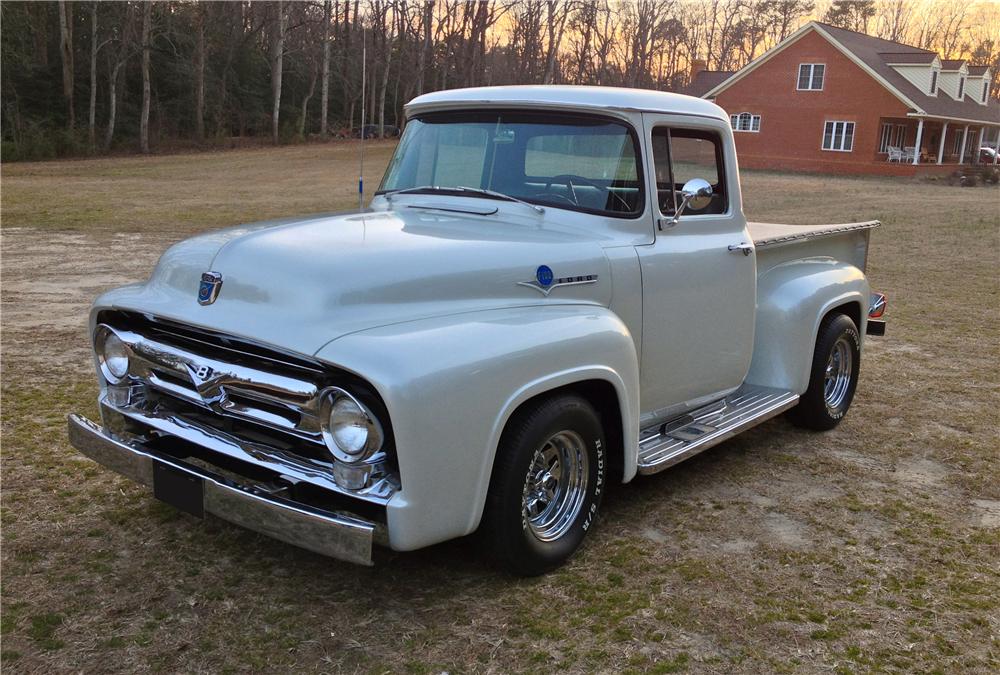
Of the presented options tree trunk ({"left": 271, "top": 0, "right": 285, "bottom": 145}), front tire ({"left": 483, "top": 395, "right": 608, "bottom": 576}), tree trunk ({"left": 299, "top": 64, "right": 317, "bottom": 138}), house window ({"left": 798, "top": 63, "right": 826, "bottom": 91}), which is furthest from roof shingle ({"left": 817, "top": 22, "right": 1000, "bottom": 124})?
front tire ({"left": 483, "top": 395, "right": 608, "bottom": 576})

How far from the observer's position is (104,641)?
316 cm

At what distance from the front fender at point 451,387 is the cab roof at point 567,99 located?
1288 mm

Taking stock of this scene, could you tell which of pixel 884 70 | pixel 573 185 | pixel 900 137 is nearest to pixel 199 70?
pixel 884 70

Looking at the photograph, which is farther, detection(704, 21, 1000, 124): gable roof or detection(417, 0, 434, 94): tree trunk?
detection(417, 0, 434, 94): tree trunk

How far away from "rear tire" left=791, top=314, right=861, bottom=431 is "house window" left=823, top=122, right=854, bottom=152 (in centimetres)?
3935

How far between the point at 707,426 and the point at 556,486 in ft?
4.05

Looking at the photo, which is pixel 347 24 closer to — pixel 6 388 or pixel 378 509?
pixel 6 388

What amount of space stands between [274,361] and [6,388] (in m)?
3.87

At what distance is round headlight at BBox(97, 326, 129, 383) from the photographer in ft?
12.6

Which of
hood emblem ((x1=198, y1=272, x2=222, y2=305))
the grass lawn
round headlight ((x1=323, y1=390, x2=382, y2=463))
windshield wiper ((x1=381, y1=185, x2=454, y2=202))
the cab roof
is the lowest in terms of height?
the grass lawn

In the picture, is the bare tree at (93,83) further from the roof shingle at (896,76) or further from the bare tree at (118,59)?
the roof shingle at (896,76)

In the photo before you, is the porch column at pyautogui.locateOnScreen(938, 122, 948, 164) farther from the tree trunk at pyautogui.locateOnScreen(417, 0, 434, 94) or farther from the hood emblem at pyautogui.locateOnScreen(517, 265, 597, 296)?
the hood emblem at pyautogui.locateOnScreen(517, 265, 597, 296)

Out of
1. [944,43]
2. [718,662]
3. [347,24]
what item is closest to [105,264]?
[718,662]

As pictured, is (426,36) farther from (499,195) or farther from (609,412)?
(609,412)
